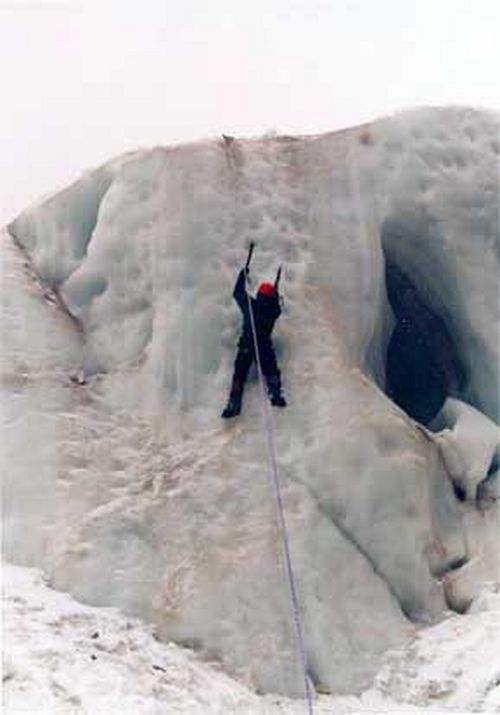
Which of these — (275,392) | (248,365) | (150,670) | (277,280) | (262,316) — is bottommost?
(150,670)

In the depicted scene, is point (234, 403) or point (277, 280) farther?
point (277, 280)

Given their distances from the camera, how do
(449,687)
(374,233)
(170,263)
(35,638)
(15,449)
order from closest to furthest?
(35,638), (449,687), (15,449), (170,263), (374,233)

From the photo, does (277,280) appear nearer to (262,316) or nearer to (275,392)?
(262,316)

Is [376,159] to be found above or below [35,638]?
above

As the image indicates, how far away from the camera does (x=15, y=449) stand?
34.9ft

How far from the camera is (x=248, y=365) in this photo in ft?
36.2

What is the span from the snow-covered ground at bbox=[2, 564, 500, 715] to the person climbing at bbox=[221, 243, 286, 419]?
8.89 feet

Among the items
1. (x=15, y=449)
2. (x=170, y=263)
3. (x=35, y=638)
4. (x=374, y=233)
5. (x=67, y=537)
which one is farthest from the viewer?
(x=374, y=233)

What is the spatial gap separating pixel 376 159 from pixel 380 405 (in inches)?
136

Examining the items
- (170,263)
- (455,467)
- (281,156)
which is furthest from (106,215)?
(455,467)

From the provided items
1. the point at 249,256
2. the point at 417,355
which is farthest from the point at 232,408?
the point at 417,355

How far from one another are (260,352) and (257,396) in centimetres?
47

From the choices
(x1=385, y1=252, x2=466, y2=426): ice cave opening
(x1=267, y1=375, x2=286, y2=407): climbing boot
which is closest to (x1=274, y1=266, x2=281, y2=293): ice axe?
(x1=267, y1=375, x2=286, y2=407): climbing boot

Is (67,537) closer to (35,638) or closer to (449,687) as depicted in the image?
(35,638)
